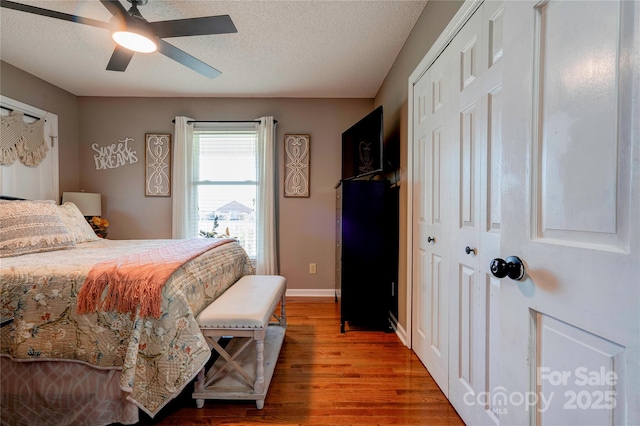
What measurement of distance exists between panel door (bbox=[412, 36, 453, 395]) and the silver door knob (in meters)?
0.82

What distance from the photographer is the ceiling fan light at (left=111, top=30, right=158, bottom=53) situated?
1.74 metres

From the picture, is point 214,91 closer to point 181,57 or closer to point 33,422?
point 181,57

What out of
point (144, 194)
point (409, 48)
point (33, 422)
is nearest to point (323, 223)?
point (409, 48)

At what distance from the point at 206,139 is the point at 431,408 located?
11.3 feet

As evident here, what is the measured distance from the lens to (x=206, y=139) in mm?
3422

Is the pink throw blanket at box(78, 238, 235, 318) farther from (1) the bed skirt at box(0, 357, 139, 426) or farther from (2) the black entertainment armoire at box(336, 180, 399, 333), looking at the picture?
(2) the black entertainment armoire at box(336, 180, 399, 333)

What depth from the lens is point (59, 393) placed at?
4.49 feet

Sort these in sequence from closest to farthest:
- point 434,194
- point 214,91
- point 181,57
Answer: point 434,194 < point 181,57 < point 214,91

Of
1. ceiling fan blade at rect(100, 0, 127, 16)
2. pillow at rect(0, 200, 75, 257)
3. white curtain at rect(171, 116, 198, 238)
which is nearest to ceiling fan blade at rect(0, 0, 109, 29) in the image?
ceiling fan blade at rect(100, 0, 127, 16)

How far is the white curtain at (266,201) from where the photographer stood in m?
3.30

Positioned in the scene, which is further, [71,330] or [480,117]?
[71,330]

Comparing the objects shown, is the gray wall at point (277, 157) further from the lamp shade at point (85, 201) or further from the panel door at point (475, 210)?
the panel door at point (475, 210)

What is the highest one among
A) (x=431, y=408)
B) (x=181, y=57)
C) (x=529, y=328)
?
(x=181, y=57)

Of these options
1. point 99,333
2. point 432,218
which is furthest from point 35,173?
point 432,218
